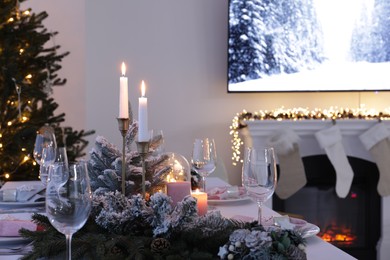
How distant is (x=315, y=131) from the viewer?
14.5 ft

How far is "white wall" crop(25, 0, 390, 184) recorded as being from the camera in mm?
4391

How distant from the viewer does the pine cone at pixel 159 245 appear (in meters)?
1.43

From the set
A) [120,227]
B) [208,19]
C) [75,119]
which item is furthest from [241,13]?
[120,227]

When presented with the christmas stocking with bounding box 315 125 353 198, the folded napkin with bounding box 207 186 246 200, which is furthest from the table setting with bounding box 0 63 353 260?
the christmas stocking with bounding box 315 125 353 198

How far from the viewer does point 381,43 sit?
4465 mm

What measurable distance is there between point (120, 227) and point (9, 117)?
2.53 metres

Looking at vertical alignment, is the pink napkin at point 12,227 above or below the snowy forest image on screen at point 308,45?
below

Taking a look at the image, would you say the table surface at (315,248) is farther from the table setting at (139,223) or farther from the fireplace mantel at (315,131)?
the fireplace mantel at (315,131)

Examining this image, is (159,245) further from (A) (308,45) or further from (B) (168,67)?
(A) (308,45)

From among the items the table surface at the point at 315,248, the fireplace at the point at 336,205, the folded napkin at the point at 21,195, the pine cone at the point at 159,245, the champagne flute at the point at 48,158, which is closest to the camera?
the pine cone at the point at 159,245

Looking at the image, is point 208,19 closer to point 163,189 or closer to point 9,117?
point 9,117

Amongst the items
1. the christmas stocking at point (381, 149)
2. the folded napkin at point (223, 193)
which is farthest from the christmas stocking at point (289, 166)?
the folded napkin at point (223, 193)

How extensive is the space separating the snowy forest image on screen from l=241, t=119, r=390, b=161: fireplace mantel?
0.23m

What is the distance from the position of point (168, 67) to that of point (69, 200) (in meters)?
3.18
